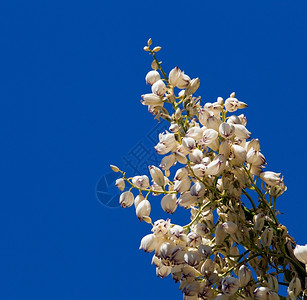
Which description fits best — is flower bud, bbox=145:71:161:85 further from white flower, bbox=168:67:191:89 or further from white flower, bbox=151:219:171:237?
white flower, bbox=151:219:171:237

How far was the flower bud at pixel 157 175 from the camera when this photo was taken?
0.65 metres

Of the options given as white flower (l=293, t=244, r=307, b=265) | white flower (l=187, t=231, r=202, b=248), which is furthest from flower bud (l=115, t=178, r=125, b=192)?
white flower (l=293, t=244, r=307, b=265)

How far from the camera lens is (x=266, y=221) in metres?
0.63

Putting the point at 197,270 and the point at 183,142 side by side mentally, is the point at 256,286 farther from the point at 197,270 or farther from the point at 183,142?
the point at 183,142

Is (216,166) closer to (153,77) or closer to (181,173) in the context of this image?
(181,173)

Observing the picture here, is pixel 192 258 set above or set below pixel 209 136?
below

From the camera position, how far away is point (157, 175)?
2.13ft

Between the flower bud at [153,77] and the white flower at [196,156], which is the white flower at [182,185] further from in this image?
the flower bud at [153,77]

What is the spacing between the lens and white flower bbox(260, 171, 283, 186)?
627 mm

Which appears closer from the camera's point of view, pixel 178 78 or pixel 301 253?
pixel 301 253

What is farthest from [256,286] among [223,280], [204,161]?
[204,161]

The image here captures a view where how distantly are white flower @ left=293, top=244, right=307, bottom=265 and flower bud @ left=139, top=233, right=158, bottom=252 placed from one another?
16 centimetres

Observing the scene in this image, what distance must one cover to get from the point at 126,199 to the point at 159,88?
14 cm

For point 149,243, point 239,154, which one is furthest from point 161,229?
point 239,154
